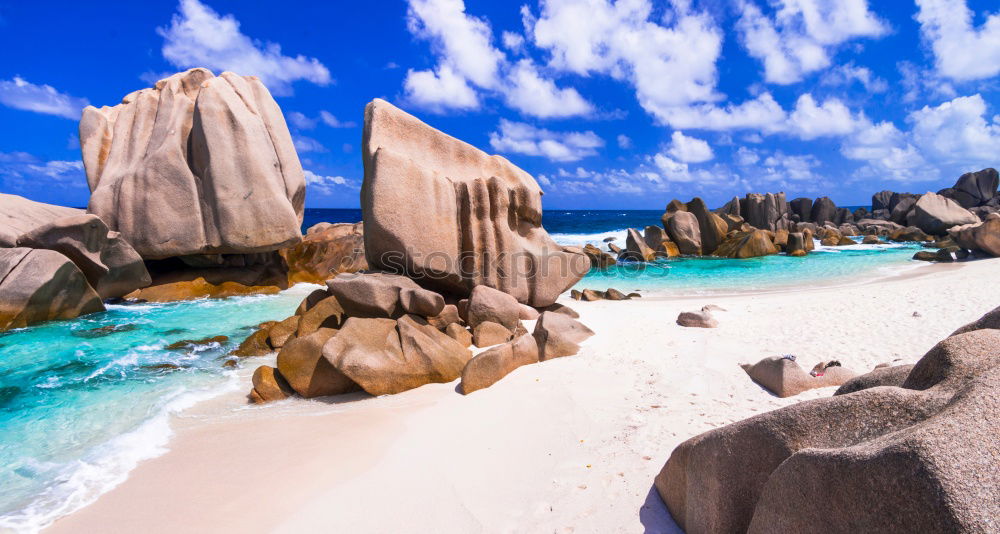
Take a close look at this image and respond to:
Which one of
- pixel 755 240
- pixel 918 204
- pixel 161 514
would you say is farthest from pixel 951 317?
pixel 918 204

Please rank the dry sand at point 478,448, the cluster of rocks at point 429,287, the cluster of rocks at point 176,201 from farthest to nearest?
the cluster of rocks at point 176,201
the cluster of rocks at point 429,287
the dry sand at point 478,448

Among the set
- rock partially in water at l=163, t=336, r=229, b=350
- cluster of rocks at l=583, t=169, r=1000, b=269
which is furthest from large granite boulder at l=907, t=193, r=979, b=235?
rock partially in water at l=163, t=336, r=229, b=350

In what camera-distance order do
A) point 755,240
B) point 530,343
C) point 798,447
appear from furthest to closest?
1. point 755,240
2. point 530,343
3. point 798,447

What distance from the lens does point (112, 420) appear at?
17.0 ft

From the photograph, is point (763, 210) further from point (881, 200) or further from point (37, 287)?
point (37, 287)

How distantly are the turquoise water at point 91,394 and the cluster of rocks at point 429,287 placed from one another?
42.6 inches

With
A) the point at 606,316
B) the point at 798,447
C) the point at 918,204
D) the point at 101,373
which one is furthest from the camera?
the point at 918,204

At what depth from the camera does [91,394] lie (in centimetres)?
591

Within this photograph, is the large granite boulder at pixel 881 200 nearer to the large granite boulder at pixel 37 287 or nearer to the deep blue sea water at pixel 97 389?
the deep blue sea water at pixel 97 389

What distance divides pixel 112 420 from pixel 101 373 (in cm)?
213

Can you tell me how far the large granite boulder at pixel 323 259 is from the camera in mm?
16203

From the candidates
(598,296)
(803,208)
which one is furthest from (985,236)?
(803,208)

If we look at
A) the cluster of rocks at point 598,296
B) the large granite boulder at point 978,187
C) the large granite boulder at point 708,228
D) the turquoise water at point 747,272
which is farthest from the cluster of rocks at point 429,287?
the large granite boulder at point 978,187

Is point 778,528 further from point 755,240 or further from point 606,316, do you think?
point 755,240
